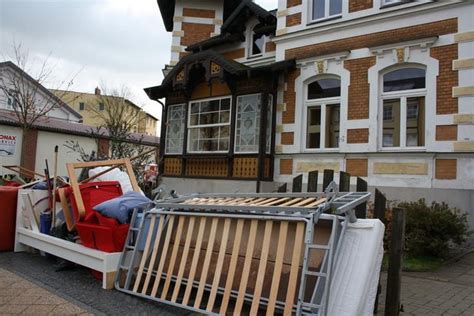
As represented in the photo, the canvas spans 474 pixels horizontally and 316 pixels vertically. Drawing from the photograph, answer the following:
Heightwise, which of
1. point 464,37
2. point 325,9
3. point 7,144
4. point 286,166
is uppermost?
point 325,9

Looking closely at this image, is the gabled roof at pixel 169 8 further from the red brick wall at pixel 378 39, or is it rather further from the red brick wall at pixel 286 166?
the red brick wall at pixel 286 166

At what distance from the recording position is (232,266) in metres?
3.80

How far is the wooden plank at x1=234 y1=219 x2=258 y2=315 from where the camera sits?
140 inches

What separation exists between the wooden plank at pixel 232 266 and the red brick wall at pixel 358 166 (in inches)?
245

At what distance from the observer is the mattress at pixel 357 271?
3.25m

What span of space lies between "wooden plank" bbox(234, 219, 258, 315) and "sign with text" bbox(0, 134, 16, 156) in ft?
77.1

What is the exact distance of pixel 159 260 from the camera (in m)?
4.56

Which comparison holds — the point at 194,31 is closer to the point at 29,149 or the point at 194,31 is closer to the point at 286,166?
the point at 286,166

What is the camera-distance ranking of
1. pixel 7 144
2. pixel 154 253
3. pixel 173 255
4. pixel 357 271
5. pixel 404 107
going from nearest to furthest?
pixel 357 271 < pixel 173 255 < pixel 154 253 < pixel 404 107 < pixel 7 144

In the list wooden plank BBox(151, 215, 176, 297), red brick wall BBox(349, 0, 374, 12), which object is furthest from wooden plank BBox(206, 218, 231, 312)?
red brick wall BBox(349, 0, 374, 12)

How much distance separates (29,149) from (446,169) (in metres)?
23.4

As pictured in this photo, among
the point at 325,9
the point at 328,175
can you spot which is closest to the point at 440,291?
the point at 328,175

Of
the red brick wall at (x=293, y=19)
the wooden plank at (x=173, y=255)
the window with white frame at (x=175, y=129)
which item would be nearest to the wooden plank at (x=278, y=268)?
the wooden plank at (x=173, y=255)

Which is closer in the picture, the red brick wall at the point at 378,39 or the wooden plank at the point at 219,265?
the wooden plank at the point at 219,265
